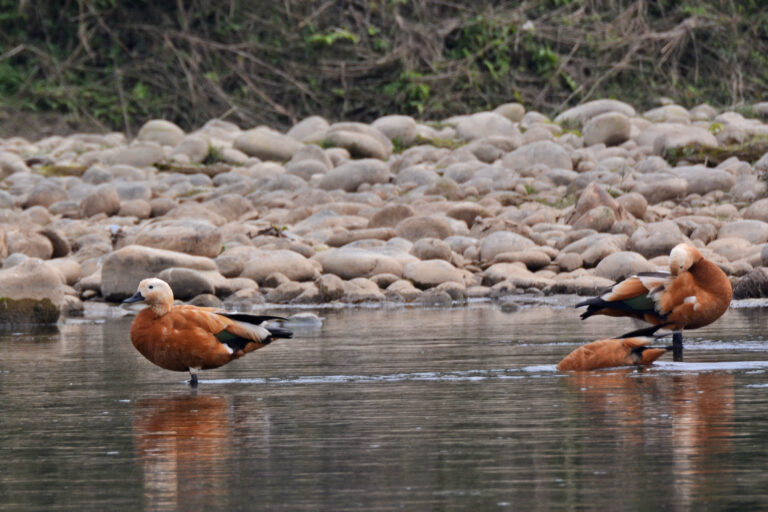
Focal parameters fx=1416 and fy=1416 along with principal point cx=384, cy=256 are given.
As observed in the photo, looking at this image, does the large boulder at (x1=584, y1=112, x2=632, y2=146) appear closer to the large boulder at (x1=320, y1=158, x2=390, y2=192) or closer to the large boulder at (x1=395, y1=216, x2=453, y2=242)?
the large boulder at (x1=320, y1=158, x2=390, y2=192)

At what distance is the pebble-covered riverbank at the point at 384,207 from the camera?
15758mm

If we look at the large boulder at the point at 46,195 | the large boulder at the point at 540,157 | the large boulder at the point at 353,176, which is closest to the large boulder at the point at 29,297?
the large boulder at the point at 46,195

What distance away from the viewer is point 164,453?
561cm

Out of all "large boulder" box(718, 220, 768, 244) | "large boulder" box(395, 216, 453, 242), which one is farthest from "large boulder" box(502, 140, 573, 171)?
"large boulder" box(718, 220, 768, 244)

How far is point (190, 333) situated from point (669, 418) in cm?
299

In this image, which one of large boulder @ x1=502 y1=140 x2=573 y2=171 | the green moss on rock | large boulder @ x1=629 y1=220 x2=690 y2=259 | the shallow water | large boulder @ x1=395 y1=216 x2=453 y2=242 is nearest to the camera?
the shallow water

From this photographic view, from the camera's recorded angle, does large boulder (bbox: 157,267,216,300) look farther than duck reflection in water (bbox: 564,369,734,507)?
Yes

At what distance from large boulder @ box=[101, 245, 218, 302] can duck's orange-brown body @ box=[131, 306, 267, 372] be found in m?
7.82

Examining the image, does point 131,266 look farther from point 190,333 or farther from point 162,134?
point 162,134

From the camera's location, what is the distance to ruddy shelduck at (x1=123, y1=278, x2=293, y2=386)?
7895 millimetres

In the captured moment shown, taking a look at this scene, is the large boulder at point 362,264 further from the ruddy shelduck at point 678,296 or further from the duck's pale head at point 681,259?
the duck's pale head at point 681,259

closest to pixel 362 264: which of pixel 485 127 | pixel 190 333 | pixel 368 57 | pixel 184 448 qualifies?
pixel 190 333

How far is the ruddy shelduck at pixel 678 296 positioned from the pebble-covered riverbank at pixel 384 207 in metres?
6.21

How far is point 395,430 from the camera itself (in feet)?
19.5
